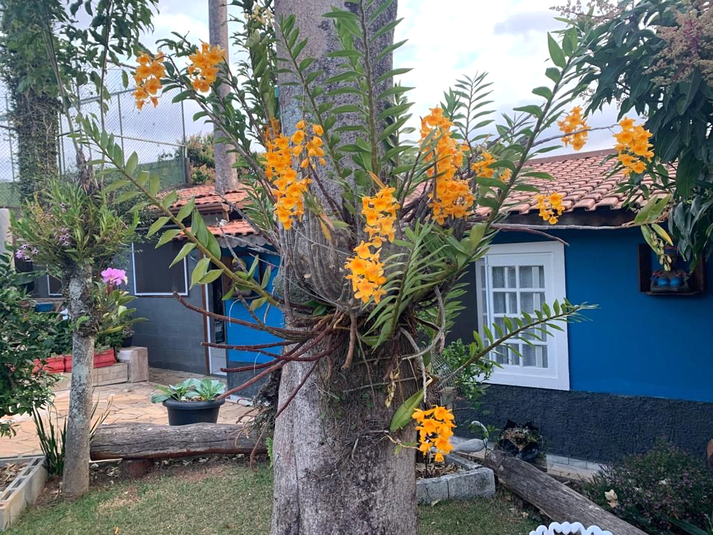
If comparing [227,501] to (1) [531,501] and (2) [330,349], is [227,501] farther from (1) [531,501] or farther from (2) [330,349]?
(2) [330,349]

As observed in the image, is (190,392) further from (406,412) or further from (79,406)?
(406,412)

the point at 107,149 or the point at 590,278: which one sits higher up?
the point at 107,149

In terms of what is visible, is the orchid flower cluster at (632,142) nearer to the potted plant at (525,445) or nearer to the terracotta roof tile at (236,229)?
the potted plant at (525,445)

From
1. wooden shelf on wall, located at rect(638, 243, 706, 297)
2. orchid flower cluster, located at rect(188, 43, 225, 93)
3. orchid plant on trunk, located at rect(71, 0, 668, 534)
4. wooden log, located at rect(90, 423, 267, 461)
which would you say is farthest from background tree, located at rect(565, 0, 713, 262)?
wooden log, located at rect(90, 423, 267, 461)

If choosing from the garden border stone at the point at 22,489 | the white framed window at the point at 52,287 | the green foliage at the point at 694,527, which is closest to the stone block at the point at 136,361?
the white framed window at the point at 52,287

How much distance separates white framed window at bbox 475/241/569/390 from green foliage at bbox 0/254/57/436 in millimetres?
4035

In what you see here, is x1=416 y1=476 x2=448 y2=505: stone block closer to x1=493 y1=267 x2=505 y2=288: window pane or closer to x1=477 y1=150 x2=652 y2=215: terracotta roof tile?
x1=477 y1=150 x2=652 y2=215: terracotta roof tile

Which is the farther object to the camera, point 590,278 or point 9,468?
point 590,278

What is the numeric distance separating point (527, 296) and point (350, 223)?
15.7 feet

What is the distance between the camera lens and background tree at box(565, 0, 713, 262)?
2.66m

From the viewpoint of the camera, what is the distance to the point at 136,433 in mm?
5383

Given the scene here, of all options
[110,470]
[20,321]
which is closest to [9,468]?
[110,470]

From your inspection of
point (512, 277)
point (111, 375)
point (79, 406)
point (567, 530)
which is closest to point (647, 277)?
point (512, 277)

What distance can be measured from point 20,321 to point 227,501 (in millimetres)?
2181
